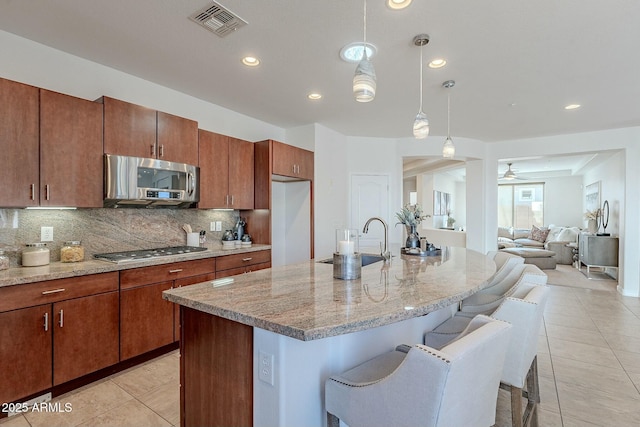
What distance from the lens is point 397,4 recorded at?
6.37 feet

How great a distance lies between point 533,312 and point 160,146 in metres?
3.13

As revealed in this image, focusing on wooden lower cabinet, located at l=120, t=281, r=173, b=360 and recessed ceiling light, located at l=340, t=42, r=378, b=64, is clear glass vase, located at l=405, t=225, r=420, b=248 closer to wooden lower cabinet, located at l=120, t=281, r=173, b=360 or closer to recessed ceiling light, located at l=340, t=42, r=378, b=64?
recessed ceiling light, located at l=340, t=42, r=378, b=64

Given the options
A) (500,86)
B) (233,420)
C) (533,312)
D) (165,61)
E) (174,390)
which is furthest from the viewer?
(500,86)

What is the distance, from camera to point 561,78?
3090 mm

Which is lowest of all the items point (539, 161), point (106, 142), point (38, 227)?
point (38, 227)

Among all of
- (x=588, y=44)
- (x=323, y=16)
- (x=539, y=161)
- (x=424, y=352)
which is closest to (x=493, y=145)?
(x=539, y=161)

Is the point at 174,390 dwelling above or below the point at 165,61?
below

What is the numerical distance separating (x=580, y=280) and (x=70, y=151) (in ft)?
26.6

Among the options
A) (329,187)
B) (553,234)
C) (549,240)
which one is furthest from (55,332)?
(553,234)

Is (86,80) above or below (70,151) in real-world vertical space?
above

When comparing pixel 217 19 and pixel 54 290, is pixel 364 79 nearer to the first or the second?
pixel 217 19

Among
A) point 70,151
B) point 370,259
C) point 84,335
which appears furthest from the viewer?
point 370,259

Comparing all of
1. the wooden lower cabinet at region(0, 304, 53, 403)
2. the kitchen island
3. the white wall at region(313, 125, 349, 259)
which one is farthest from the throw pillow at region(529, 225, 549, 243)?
the wooden lower cabinet at region(0, 304, 53, 403)

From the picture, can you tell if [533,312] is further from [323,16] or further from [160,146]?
[160,146]
